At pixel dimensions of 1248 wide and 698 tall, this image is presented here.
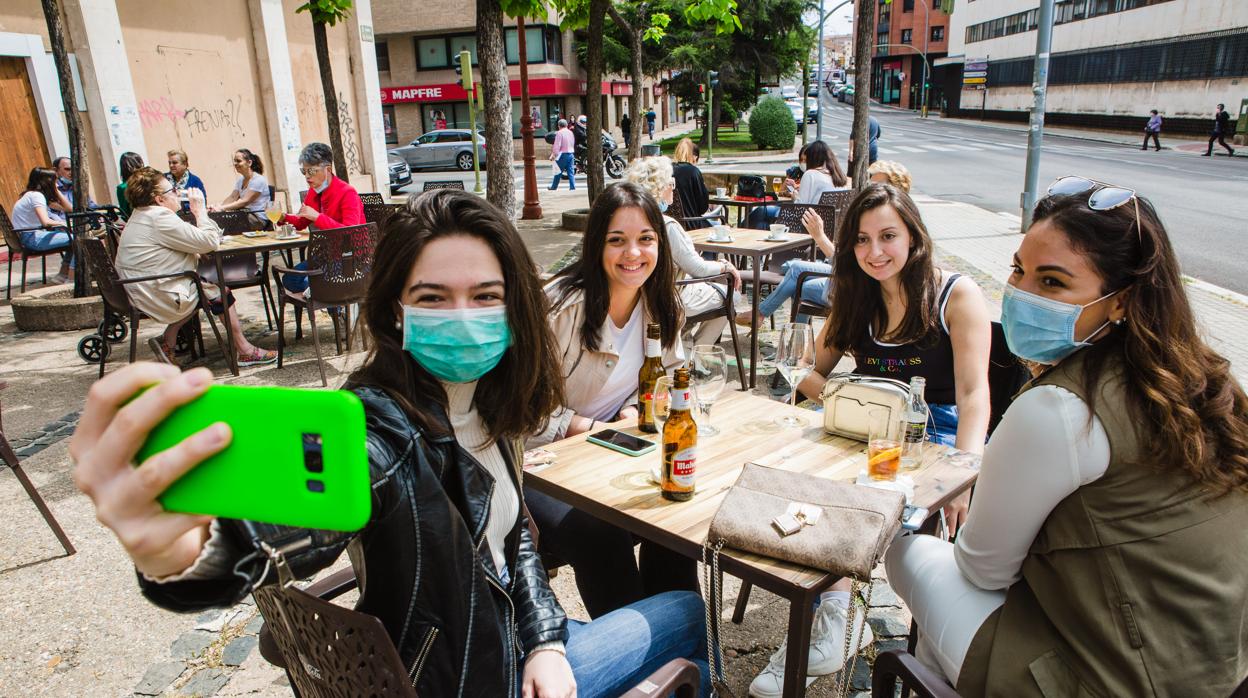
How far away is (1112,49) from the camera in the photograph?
36.1m

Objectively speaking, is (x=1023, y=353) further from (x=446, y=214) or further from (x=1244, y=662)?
(x=446, y=214)

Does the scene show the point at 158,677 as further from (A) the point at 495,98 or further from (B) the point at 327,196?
(A) the point at 495,98

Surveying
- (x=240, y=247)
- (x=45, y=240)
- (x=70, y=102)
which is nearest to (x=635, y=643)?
(x=240, y=247)

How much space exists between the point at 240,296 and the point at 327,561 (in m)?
8.89

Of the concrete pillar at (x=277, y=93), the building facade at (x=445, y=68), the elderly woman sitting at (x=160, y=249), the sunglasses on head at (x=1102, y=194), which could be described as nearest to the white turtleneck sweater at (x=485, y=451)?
the sunglasses on head at (x=1102, y=194)

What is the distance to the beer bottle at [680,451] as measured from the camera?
2.01 metres

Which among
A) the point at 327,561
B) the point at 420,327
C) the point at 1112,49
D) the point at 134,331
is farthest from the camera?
the point at 1112,49

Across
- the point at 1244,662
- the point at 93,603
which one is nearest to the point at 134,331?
the point at 93,603

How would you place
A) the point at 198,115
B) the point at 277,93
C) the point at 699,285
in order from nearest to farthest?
the point at 699,285, the point at 198,115, the point at 277,93

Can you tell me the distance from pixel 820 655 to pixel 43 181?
10.6 meters

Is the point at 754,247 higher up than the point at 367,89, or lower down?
lower down

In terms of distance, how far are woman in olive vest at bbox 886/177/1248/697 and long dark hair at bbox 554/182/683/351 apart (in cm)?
177

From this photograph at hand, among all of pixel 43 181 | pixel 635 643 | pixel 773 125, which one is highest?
pixel 773 125

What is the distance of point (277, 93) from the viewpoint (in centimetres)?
1301
